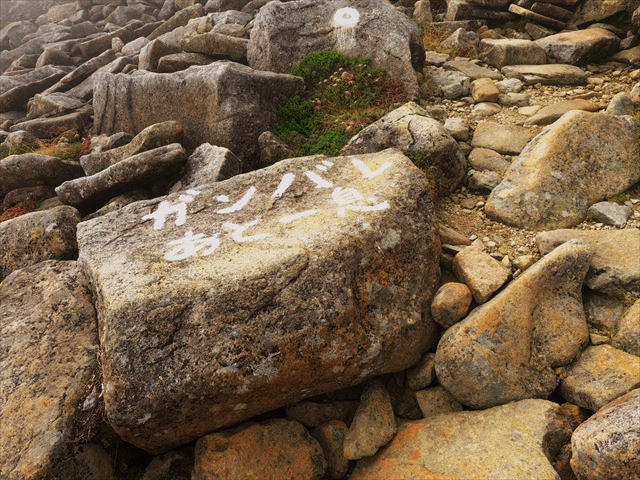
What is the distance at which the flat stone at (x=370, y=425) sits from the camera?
525 cm

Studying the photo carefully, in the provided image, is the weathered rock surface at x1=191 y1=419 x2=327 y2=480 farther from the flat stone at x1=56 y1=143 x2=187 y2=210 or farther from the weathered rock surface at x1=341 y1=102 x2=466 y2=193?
the flat stone at x1=56 y1=143 x2=187 y2=210

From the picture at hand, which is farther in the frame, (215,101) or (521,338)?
(215,101)

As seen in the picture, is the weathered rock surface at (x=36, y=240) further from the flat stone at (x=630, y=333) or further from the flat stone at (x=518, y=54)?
the flat stone at (x=518, y=54)

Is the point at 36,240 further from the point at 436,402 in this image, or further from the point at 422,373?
the point at 436,402

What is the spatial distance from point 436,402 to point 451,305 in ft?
3.92

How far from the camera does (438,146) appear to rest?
752 cm

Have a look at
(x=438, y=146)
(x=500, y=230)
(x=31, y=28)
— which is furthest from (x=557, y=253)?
(x=31, y=28)

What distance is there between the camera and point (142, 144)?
9.14 meters

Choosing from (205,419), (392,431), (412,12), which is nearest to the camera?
(205,419)

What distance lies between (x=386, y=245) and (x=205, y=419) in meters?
2.89

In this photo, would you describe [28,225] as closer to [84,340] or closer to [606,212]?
[84,340]

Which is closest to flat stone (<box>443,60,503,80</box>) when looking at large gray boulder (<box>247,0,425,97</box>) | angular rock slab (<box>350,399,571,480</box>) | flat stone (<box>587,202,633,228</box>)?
large gray boulder (<box>247,0,425,97</box>)

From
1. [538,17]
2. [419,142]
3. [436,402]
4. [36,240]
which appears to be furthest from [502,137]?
[36,240]

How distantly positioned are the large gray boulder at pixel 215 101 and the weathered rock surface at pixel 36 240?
3.13m
